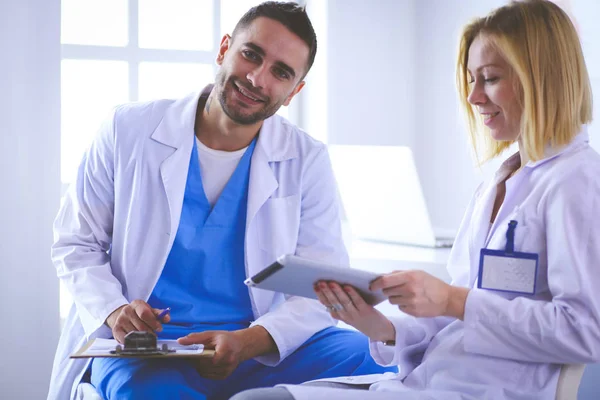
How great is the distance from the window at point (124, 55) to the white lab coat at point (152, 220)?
1602 millimetres

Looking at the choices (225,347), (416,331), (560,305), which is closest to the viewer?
(560,305)

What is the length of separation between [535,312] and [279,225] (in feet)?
2.67

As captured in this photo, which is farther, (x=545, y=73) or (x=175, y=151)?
(x=175, y=151)

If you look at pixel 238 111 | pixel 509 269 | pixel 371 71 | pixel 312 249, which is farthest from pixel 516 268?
pixel 371 71

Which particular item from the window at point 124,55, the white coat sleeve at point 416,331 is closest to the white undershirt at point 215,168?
the white coat sleeve at point 416,331

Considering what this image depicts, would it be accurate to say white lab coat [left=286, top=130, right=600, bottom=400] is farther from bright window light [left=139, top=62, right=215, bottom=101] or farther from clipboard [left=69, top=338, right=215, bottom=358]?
bright window light [left=139, top=62, right=215, bottom=101]

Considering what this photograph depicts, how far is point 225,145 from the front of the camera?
1926 mm

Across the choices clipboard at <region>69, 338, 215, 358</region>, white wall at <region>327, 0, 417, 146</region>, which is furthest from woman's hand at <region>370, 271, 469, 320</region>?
white wall at <region>327, 0, 417, 146</region>

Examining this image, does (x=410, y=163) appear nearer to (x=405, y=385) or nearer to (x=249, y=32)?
(x=249, y=32)

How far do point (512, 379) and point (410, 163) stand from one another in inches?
55.3

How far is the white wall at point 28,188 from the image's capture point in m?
2.66

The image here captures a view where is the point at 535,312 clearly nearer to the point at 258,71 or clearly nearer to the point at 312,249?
the point at 312,249

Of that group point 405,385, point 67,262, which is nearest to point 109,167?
point 67,262

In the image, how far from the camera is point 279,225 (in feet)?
6.09
